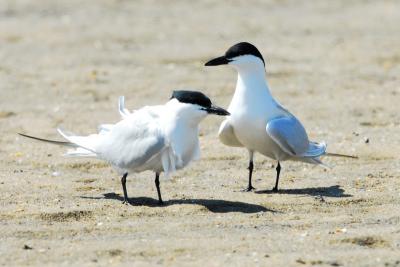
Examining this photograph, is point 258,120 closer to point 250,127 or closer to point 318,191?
point 250,127

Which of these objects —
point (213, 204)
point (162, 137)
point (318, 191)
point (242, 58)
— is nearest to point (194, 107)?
point (162, 137)

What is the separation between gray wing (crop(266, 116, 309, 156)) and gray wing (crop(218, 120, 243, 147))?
0.32 metres

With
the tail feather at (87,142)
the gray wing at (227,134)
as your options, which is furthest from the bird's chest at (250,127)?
the tail feather at (87,142)

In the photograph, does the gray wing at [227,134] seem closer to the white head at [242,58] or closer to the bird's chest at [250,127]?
the bird's chest at [250,127]

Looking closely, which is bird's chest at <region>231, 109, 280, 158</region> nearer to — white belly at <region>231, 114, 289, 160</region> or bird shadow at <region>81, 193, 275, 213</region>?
white belly at <region>231, 114, 289, 160</region>

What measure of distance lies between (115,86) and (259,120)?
409 cm

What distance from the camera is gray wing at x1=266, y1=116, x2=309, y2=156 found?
6719 millimetres

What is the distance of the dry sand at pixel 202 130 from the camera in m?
5.43

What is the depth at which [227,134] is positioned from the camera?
7012 mm

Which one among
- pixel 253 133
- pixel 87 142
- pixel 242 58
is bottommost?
pixel 87 142

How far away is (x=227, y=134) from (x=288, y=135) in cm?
46

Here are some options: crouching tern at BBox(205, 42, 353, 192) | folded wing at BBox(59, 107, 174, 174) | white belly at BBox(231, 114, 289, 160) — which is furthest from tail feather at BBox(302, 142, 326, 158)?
folded wing at BBox(59, 107, 174, 174)

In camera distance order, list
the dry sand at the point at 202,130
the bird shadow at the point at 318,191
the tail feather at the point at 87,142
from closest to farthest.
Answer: the dry sand at the point at 202,130
the bird shadow at the point at 318,191
the tail feather at the point at 87,142

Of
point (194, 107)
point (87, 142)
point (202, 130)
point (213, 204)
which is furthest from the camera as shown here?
point (202, 130)
